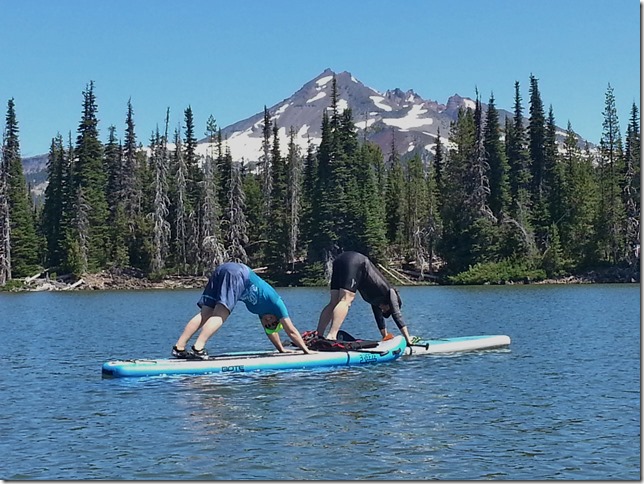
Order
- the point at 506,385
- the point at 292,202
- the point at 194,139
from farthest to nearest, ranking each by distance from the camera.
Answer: the point at 194,139, the point at 292,202, the point at 506,385

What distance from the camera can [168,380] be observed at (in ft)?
62.5

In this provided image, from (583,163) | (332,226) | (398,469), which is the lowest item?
(398,469)

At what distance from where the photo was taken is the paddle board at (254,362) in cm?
1942

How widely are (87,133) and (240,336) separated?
220ft

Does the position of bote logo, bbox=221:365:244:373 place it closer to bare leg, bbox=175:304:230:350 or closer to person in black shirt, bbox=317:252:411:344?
bare leg, bbox=175:304:230:350

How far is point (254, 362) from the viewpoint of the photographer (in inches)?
794

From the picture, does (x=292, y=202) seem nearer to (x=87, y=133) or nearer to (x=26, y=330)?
(x=87, y=133)

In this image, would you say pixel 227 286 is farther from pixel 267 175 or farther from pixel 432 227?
pixel 267 175

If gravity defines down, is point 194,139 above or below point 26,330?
above

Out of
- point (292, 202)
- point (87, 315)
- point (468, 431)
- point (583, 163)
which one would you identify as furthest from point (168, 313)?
point (583, 163)

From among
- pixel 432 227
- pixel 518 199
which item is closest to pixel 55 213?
pixel 432 227

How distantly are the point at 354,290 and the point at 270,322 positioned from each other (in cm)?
280

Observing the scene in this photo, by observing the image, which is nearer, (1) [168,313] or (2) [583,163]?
(1) [168,313]

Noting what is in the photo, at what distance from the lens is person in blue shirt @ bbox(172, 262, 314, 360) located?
19766 mm
